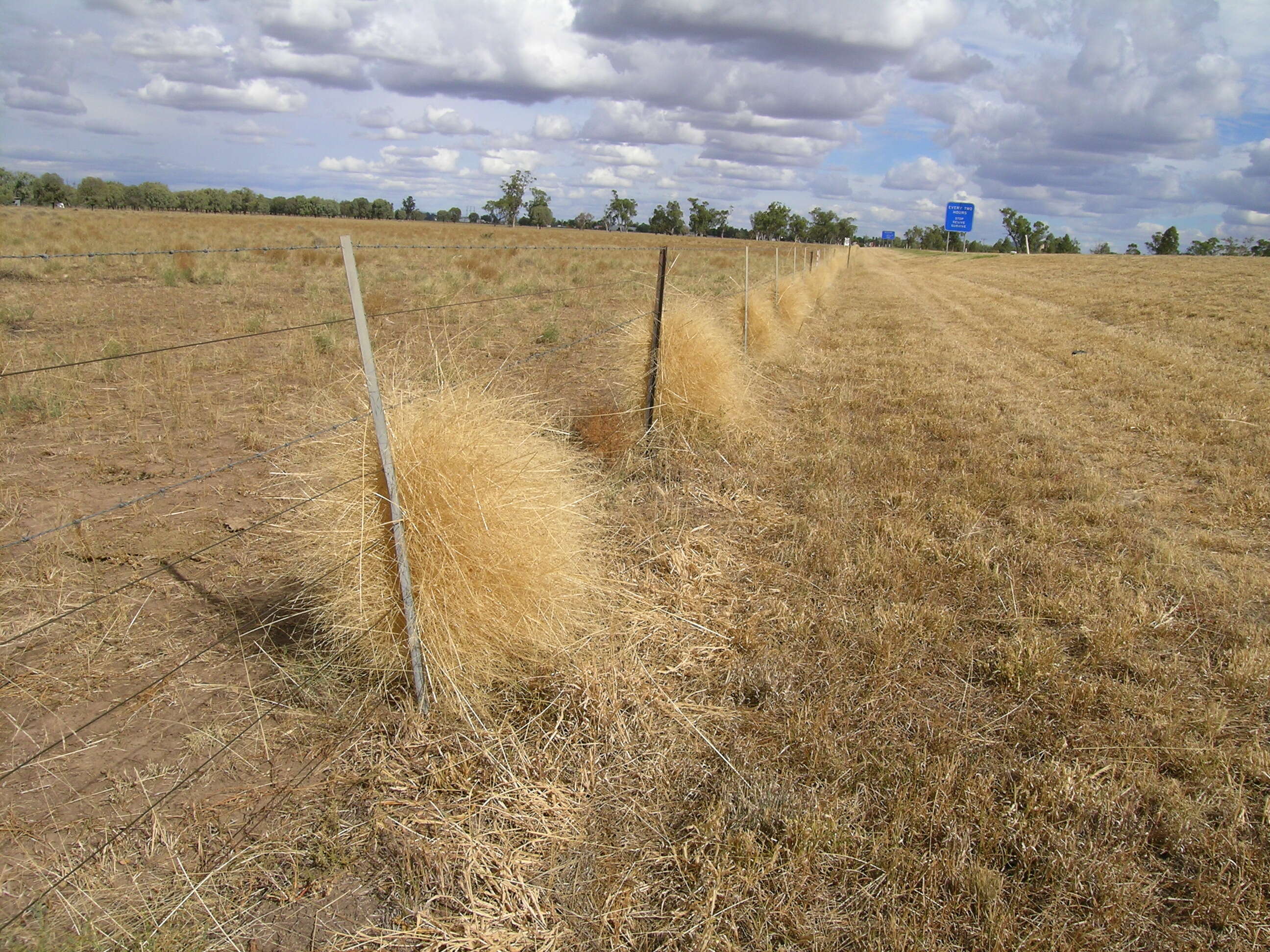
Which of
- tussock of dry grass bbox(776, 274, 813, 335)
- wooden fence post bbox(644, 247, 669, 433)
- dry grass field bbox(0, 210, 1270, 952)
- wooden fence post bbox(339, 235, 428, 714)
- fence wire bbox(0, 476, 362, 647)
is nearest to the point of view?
dry grass field bbox(0, 210, 1270, 952)

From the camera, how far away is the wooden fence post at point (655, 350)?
6.21 m

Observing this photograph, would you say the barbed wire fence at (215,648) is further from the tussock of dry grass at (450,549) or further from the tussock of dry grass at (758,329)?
the tussock of dry grass at (758,329)

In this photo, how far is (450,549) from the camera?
2922 mm

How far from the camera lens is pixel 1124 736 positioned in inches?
115

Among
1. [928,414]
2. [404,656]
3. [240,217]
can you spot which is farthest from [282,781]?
[240,217]

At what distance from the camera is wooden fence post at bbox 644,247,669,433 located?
6.21m

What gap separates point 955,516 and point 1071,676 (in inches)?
72.3

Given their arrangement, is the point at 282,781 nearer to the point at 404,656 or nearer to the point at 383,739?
the point at 383,739

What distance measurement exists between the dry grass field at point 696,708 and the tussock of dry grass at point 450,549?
167 mm

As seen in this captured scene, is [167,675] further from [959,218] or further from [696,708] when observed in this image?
[959,218]

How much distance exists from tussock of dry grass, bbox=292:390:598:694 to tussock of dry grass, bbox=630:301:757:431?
3.21 meters

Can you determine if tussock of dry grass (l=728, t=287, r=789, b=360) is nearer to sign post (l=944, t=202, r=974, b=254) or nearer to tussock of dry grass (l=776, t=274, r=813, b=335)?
tussock of dry grass (l=776, t=274, r=813, b=335)

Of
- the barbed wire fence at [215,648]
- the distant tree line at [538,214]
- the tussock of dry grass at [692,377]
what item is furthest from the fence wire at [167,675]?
the distant tree line at [538,214]

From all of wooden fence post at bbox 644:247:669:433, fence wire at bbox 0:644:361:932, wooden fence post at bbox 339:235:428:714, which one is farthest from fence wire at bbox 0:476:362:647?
wooden fence post at bbox 644:247:669:433
